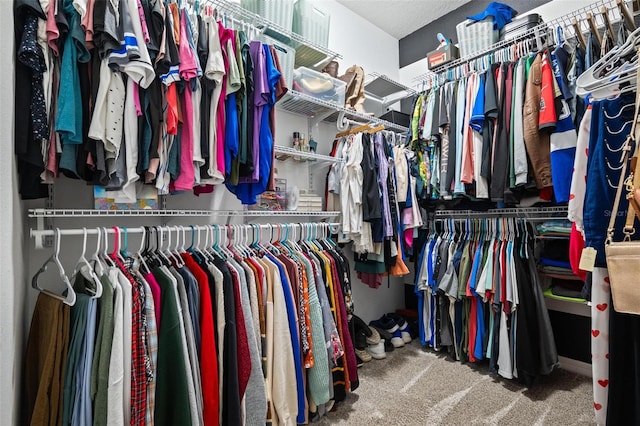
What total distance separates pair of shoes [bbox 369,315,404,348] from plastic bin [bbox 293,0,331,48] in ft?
7.35

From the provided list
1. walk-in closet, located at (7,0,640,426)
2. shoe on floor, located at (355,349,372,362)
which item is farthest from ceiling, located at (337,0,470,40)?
shoe on floor, located at (355,349,372,362)

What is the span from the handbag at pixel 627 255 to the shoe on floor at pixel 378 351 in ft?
5.54

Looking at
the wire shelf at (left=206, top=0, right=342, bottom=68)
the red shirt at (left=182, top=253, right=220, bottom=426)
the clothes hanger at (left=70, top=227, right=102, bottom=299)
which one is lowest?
the red shirt at (left=182, top=253, right=220, bottom=426)

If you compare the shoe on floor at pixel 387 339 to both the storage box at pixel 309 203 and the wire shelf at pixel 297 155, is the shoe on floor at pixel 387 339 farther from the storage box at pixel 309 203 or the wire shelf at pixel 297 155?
the wire shelf at pixel 297 155

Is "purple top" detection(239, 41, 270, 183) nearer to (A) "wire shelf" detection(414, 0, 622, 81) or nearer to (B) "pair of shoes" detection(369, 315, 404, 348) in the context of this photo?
(A) "wire shelf" detection(414, 0, 622, 81)

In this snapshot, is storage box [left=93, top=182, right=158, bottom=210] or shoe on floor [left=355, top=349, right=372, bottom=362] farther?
shoe on floor [left=355, top=349, right=372, bottom=362]

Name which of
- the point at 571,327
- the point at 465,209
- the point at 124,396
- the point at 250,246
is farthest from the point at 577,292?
the point at 124,396

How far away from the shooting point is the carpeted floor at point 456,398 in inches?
66.3

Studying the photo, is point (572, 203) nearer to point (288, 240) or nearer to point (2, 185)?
point (288, 240)

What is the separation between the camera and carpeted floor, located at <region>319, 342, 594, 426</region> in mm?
1684

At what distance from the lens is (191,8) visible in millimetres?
1482

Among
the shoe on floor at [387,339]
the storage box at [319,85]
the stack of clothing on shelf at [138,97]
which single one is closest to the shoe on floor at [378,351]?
the shoe on floor at [387,339]

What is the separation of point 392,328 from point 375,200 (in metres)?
1.20

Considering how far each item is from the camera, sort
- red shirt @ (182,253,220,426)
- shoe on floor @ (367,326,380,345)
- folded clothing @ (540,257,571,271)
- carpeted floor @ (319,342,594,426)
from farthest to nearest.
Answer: shoe on floor @ (367,326,380,345)
folded clothing @ (540,257,571,271)
carpeted floor @ (319,342,594,426)
red shirt @ (182,253,220,426)
